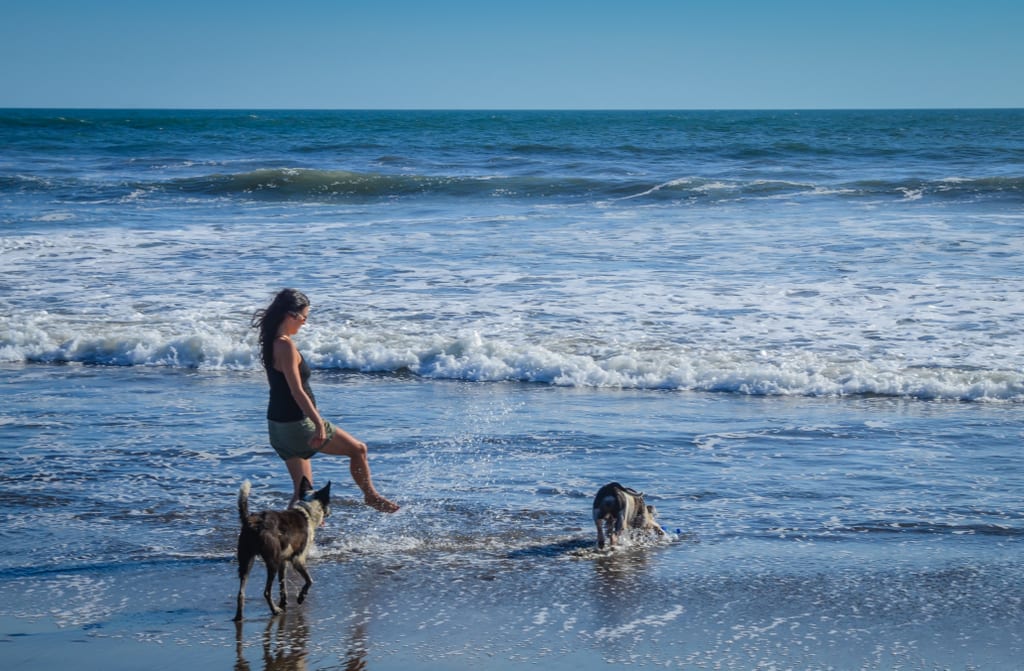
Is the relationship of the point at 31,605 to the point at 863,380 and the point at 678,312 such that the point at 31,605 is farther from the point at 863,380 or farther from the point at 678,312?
the point at 678,312

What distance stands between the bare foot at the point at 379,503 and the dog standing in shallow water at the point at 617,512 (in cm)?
119

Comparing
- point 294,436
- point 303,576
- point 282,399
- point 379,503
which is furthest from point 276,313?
A: point 303,576

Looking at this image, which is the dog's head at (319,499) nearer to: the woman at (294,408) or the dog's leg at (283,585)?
the woman at (294,408)

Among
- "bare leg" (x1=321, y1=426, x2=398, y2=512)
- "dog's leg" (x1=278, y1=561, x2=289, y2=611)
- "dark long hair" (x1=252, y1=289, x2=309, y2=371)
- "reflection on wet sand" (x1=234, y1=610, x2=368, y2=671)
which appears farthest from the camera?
"bare leg" (x1=321, y1=426, x2=398, y2=512)

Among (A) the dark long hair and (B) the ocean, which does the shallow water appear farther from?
(A) the dark long hair

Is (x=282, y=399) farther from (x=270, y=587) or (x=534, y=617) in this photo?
(x=534, y=617)

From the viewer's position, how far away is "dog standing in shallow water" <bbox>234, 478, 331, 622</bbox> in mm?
5305

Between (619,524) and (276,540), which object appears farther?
(619,524)

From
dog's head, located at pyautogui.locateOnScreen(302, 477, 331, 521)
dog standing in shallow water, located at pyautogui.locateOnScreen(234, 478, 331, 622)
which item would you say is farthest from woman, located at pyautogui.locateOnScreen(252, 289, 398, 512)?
dog standing in shallow water, located at pyautogui.locateOnScreen(234, 478, 331, 622)

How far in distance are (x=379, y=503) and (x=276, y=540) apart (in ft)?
3.85

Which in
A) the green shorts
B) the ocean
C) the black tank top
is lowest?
the ocean

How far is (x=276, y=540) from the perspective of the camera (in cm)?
540

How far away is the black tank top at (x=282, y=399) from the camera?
626cm

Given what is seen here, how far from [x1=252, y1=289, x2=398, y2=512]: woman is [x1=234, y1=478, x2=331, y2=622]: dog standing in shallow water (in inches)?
13.2
